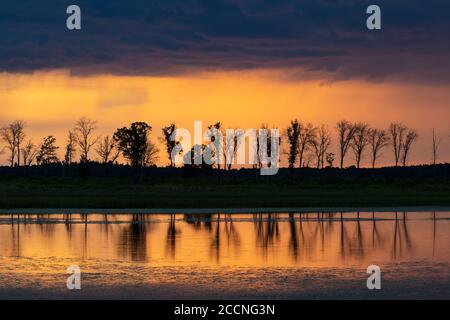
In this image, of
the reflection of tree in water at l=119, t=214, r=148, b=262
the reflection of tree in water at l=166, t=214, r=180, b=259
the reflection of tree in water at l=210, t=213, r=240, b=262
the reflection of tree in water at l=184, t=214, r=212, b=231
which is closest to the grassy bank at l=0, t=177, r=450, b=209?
the reflection of tree in water at l=184, t=214, r=212, b=231

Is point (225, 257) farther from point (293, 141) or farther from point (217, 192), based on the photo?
point (293, 141)

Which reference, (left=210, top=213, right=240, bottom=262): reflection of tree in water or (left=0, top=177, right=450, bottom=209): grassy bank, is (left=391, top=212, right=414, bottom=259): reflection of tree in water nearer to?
(left=210, top=213, right=240, bottom=262): reflection of tree in water

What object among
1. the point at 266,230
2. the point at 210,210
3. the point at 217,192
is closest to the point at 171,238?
the point at 266,230

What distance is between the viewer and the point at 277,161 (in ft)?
472

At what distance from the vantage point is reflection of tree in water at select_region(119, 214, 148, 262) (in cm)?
2897

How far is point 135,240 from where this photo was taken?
33875 mm

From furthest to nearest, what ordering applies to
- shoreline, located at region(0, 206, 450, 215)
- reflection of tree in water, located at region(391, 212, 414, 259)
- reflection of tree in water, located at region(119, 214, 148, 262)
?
1. shoreline, located at region(0, 206, 450, 215)
2. reflection of tree in water, located at region(391, 212, 414, 259)
3. reflection of tree in water, located at region(119, 214, 148, 262)

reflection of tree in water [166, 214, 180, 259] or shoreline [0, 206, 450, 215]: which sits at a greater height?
shoreline [0, 206, 450, 215]

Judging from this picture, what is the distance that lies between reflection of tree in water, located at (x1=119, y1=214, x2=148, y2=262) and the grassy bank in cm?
1784

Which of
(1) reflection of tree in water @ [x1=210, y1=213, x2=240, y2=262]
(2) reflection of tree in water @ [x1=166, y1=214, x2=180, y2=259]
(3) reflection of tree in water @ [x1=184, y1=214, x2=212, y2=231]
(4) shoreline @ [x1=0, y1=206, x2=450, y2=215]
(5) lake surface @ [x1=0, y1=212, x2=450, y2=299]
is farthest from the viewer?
(4) shoreline @ [x1=0, y1=206, x2=450, y2=215]

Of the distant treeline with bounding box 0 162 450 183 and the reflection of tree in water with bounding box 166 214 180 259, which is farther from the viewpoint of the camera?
the distant treeline with bounding box 0 162 450 183

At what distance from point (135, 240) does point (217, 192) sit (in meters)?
51.8

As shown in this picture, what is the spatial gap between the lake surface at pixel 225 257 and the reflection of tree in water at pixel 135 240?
5 centimetres
